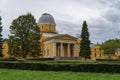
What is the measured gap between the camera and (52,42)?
259 feet

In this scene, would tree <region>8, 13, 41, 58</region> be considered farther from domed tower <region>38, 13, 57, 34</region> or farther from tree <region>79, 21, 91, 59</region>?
domed tower <region>38, 13, 57, 34</region>

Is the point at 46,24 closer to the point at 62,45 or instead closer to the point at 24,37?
the point at 62,45

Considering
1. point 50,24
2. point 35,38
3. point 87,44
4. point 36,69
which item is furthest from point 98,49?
point 36,69

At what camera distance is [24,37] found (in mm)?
54562

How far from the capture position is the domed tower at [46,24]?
289 feet

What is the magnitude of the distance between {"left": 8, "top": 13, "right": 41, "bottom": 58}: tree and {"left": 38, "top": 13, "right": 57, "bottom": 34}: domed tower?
32.1 meters

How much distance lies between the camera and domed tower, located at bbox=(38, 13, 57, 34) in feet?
289

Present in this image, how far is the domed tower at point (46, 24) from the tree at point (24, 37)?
32.1m

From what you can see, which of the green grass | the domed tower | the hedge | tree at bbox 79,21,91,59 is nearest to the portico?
the domed tower

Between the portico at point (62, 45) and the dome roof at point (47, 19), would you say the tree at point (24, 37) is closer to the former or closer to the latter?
the portico at point (62, 45)

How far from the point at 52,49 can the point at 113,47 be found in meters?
32.4

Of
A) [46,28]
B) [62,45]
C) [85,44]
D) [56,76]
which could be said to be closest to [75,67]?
[56,76]

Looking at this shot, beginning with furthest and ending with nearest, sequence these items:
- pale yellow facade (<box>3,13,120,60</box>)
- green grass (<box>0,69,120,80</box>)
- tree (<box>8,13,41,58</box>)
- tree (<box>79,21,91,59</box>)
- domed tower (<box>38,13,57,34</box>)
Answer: domed tower (<box>38,13,57,34</box>), pale yellow facade (<box>3,13,120,60</box>), tree (<box>79,21,91,59</box>), tree (<box>8,13,41,58</box>), green grass (<box>0,69,120,80</box>)

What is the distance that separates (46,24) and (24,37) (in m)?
33.8
